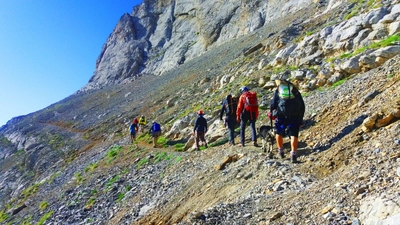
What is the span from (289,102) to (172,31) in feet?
203

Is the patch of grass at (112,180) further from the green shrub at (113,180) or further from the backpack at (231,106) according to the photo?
the backpack at (231,106)

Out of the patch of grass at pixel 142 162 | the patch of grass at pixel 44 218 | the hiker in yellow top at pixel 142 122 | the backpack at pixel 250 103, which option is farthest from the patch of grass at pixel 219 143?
the hiker in yellow top at pixel 142 122

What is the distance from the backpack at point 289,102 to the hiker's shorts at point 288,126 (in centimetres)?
11

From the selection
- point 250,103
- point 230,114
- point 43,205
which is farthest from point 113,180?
point 250,103

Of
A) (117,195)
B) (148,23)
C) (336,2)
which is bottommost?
(117,195)

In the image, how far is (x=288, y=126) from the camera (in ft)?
22.3

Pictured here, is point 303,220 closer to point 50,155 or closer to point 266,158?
point 266,158

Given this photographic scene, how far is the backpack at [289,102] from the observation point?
22.3 ft

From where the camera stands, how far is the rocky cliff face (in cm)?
4847

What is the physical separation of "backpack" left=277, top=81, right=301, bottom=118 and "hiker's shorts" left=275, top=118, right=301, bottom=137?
11 cm

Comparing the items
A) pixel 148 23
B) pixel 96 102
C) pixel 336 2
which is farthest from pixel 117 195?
pixel 148 23

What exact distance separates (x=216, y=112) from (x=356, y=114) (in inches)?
306

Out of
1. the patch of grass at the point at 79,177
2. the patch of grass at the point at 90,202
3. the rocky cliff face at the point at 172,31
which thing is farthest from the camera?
the rocky cliff face at the point at 172,31

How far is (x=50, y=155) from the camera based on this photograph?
2591cm
